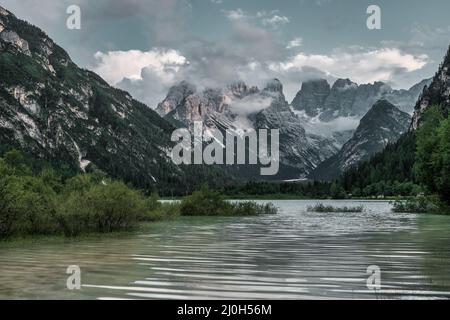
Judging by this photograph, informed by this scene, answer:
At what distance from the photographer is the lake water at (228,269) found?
19.7 m

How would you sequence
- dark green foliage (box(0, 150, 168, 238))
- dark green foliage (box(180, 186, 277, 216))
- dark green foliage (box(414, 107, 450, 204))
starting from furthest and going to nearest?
dark green foliage (box(180, 186, 277, 216))
dark green foliage (box(414, 107, 450, 204))
dark green foliage (box(0, 150, 168, 238))

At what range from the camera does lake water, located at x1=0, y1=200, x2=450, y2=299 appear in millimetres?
19703

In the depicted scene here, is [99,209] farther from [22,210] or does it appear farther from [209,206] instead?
[209,206]

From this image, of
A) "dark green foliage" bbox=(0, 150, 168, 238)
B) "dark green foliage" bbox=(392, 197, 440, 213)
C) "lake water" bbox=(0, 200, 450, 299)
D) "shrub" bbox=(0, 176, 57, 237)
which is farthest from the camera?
"dark green foliage" bbox=(392, 197, 440, 213)

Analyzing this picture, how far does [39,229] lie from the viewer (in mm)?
47594

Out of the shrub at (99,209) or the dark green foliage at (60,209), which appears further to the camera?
the shrub at (99,209)

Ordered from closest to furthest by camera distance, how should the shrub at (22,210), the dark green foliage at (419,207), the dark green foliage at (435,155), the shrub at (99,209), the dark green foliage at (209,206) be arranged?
the shrub at (22,210)
the shrub at (99,209)
the dark green foliage at (435,155)
the dark green foliage at (209,206)
the dark green foliage at (419,207)

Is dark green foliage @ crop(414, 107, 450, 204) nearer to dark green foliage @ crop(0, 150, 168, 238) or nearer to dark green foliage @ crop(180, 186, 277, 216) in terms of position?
dark green foliage @ crop(180, 186, 277, 216)

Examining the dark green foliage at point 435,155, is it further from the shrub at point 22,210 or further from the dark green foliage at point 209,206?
the shrub at point 22,210

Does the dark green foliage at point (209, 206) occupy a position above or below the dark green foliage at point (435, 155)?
below

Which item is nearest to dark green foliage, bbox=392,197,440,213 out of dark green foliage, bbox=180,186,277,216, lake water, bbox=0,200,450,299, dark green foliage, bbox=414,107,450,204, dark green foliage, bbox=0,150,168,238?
dark green foliage, bbox=414,107,450,204

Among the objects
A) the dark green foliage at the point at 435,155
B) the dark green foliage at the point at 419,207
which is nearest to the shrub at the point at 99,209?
the dark green foliage at the point at 435,155

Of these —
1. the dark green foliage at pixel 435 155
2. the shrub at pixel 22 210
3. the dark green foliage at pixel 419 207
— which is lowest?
the dark green foliage at pixel 419 207
